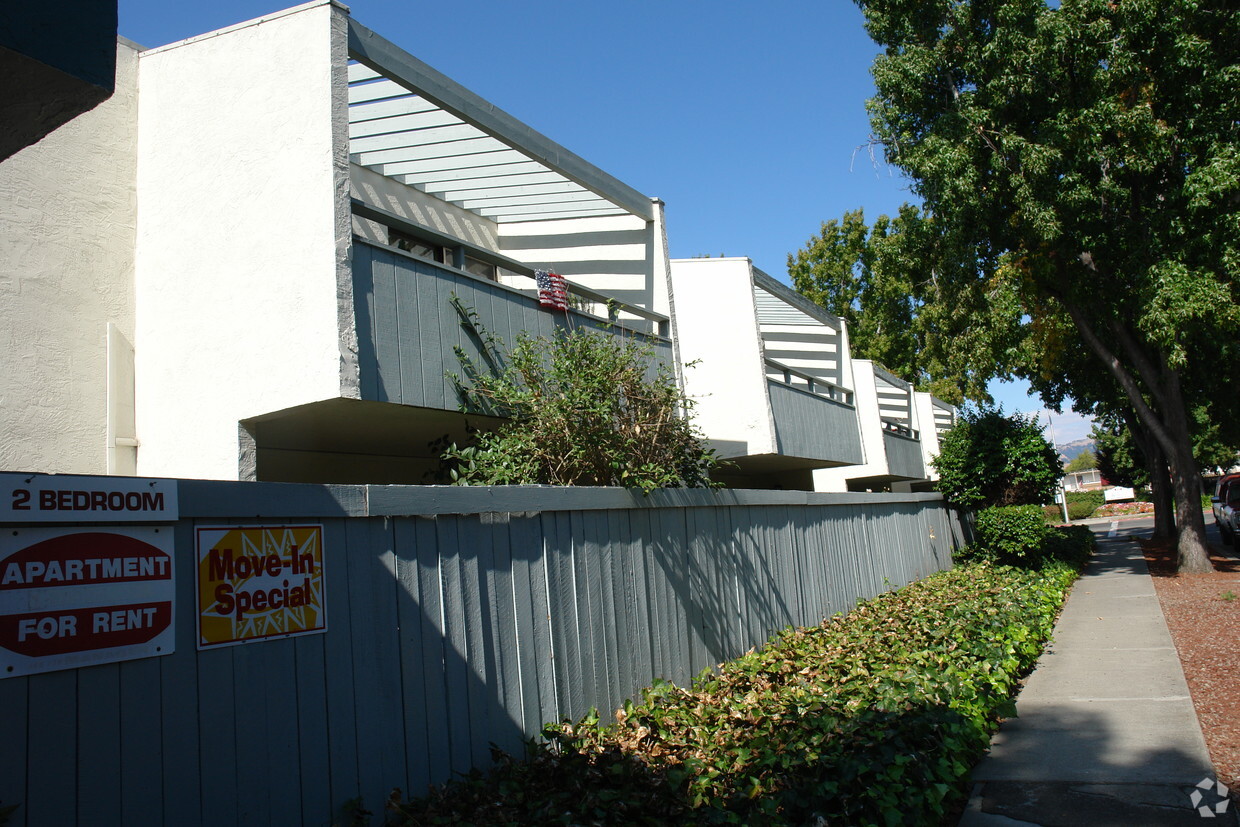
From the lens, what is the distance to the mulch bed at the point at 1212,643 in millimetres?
6102

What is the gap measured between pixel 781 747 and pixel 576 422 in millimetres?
2564

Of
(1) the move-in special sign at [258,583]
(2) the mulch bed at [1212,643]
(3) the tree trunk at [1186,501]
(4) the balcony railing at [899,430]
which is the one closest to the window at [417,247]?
(1) the move-in special sign at [258,583]

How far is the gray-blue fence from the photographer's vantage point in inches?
112

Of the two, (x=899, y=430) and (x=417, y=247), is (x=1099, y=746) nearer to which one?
(x=417, y=247)

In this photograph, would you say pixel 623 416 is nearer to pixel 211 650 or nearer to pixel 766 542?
pixel 766 542

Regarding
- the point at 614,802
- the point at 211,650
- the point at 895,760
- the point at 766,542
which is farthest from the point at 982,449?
the point at 211,650

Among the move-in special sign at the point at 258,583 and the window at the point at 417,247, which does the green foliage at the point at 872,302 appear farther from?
the move-in special sign at the point at 258,583

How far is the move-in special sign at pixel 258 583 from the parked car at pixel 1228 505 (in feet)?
79.6

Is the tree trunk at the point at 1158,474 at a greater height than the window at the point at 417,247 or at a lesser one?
lesser

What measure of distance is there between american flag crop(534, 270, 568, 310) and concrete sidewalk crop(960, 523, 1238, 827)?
4.97m

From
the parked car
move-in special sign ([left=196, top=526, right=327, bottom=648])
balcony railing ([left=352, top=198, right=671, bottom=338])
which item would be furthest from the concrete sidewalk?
the parked car
